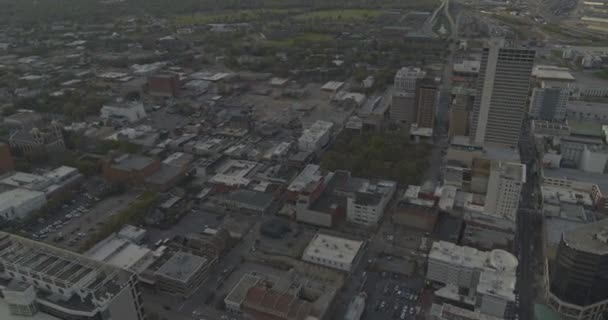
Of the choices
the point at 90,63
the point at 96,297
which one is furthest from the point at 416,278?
the point at 90,63

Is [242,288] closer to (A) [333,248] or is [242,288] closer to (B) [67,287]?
(A) [333,248]

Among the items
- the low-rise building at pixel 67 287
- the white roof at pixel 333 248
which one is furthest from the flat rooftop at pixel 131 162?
the white roof at pixel 333 248

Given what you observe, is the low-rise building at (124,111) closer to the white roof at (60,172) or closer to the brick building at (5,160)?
the white roof at (60,172)

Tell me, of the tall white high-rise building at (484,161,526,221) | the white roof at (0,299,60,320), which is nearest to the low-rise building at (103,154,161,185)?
the white roof at (0,299,60,320)

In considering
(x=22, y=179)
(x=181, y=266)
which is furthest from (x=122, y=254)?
(x=22, y=179)

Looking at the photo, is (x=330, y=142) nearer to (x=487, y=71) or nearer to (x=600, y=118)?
(x=487, y=71)

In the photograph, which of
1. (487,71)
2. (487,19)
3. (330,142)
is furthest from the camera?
(487,19)

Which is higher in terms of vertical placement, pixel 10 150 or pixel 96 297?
pixel 96 297

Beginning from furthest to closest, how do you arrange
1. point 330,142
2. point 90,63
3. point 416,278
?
1. point 90,63
2. point 330,142
3. point 416,278
